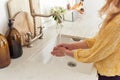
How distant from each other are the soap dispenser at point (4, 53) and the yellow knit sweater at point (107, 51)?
40cm

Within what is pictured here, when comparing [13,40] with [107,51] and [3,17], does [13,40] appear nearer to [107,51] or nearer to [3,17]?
[3,17]

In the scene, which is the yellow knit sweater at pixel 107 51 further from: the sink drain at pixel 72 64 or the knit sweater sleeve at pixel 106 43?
the sink drain at pixel 72 64

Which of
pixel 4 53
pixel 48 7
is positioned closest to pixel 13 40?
pixel 4 53

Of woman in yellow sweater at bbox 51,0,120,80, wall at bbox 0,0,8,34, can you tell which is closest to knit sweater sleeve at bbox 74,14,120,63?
woman in yellow sweater at bbox 51,0,120,80

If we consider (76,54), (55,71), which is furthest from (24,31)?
(76,54)

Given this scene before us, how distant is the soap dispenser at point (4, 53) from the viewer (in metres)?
1.04

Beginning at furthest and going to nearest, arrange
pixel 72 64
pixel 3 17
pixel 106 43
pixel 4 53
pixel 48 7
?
1. pixel 48 7
2. pixel 72 64
3. pixel 3 17
4. pixel 4 53
5. pixel 106 43

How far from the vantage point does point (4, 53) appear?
105 cm

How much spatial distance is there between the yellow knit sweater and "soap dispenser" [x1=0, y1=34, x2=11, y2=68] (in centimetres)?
40

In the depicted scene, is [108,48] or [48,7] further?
[48,7]

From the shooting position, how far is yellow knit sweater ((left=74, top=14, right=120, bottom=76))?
75 centimetres

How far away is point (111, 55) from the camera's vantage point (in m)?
0.84

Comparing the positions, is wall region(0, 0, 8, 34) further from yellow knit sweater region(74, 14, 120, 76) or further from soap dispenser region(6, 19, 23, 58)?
yellow knit sweater region(74, 14, 120, 76)

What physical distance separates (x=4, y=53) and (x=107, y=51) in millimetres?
568
